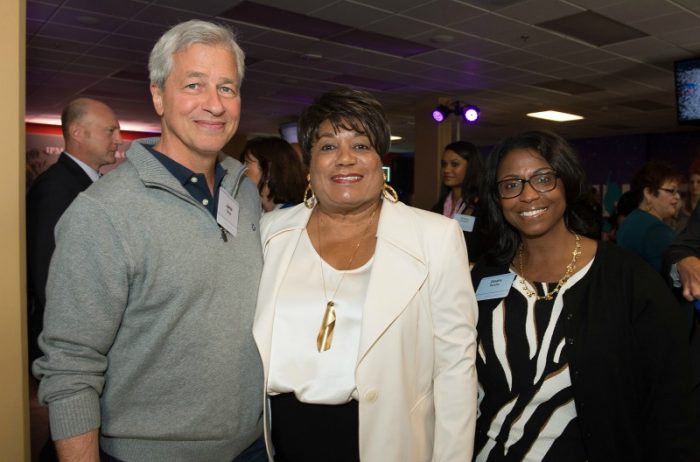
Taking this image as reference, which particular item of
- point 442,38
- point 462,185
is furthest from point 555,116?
point 462,185

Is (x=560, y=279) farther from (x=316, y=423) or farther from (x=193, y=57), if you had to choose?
(x=193, y=57)

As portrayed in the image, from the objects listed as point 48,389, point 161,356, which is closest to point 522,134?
point 161,356

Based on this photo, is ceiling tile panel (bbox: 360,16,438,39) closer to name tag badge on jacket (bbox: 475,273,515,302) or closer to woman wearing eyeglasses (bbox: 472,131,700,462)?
woman wearing eyeglasses (bbox: 472,131,700,462)

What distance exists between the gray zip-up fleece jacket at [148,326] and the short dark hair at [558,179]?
93 centimetres

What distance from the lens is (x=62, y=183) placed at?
2.96 m

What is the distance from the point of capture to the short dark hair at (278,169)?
336cm

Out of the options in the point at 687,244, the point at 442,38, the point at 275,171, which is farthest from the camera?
the point at 442,38

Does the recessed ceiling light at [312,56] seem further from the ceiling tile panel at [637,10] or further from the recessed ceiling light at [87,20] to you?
the ceiling tile panel at [637,10]

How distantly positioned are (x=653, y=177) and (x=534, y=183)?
93.6 inches

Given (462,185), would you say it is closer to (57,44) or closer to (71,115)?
(71,115)

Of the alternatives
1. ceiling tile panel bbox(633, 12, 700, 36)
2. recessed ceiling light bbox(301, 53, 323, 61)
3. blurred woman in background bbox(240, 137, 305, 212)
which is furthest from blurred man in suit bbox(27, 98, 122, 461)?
ceiling tile panel bbox(633, 12, 700, 36)

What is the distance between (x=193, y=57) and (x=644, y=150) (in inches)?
600

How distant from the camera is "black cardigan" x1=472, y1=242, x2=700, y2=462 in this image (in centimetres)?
156

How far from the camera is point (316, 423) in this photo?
1.58 metres
